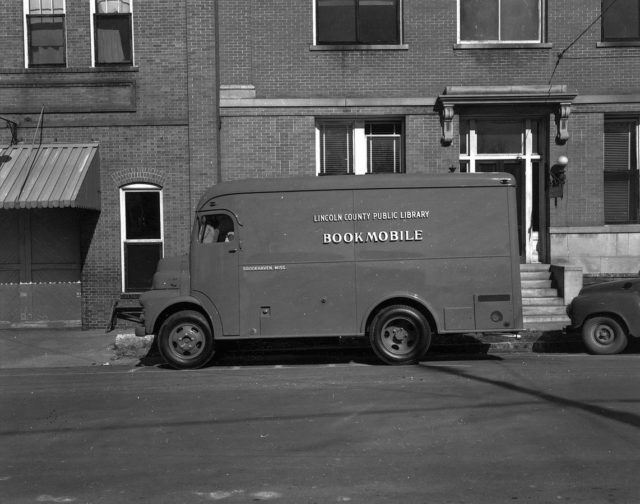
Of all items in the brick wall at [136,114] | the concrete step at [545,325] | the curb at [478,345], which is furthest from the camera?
the brick wall at [136,114]

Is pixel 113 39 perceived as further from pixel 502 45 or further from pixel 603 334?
pixel 603 334

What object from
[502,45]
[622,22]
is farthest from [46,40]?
[622,22]

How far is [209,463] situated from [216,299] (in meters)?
5.09

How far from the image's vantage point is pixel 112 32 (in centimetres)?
1506

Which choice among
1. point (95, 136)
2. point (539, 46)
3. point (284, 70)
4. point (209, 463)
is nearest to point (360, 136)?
point (284, 70)

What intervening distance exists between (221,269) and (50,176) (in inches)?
214

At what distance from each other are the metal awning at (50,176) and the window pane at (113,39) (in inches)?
79.6

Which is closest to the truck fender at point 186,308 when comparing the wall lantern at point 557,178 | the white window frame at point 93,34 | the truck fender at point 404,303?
the truck fender at point 404,303

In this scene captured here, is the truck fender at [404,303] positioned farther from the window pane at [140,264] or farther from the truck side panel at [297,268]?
the window pane at [140,264]

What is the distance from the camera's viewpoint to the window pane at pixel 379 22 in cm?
1551

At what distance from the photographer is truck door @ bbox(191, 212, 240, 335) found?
34.8 feet

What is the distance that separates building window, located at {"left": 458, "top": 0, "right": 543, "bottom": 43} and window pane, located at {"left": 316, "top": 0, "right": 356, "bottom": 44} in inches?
96.9

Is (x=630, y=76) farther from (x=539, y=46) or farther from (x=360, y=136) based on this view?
(x=360, y=136)

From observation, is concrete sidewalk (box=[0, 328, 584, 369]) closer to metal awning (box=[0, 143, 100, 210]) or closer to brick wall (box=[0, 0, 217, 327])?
brick wall (box=[0, 0, 217, 327])
